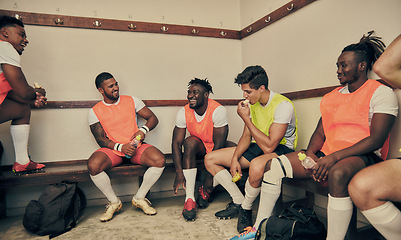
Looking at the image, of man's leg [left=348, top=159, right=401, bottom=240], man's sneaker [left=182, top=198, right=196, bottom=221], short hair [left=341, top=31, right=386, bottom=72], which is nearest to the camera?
man's leg [left=348, top=159, right=401, bottom=240]

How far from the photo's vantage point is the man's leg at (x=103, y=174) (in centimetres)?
256

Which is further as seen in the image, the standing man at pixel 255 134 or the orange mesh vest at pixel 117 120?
the orange mesh vest at pixel 117 120

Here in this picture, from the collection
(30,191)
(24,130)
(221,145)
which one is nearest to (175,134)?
(221,145)

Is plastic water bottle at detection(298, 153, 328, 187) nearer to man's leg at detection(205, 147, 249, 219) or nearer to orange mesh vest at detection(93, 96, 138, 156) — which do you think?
man's leg at detection(205, 147, 249, 219)

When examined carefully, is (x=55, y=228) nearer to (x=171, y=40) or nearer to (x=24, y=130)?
(x=24, y=130)

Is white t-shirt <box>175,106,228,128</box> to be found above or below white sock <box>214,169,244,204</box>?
above

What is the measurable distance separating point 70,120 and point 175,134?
118 cm

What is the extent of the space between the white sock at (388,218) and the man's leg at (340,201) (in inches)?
5.1

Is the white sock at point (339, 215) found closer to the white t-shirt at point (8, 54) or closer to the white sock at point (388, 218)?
the white sock at point (388, 218)

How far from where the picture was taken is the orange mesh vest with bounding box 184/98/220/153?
2842 mm

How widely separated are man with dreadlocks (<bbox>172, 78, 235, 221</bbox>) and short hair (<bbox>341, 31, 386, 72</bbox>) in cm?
130

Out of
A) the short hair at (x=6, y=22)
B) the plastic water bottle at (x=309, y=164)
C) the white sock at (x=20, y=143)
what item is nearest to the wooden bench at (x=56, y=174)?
the white sock at (x=20, y=143)

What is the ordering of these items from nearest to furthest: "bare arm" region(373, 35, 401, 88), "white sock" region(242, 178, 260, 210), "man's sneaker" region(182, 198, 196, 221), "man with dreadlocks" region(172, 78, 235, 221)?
1. "bare arm" region(373, 35, 401, 88)
2. "white sock" region(242, 178, 260, 210)
3. "man's sneaker" region(182, 198, 196, 221)
4. "man with dreadlocks" region(172, 78, 235, 221)

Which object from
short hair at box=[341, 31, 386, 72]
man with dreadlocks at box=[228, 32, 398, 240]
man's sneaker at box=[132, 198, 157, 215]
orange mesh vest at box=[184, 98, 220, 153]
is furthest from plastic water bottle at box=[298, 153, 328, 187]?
man's sneaker at box=[132, 198, 157, 215]
